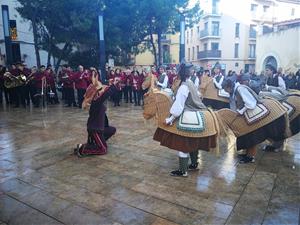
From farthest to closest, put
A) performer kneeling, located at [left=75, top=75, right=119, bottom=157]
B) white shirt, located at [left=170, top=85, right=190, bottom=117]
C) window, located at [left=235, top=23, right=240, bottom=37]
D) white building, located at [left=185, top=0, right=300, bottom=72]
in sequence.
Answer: window, located at [left=235, top=23, right=240, bottom=37] → white building, located at [left=185, top=0, right=300, bottom=72] → performer kneeling, located at [left=75, top=75, right=119, bottom=157] → white shirt, located at [left=170, top=85, right=190, bottom=117]

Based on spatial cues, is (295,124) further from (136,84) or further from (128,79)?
(128,79)

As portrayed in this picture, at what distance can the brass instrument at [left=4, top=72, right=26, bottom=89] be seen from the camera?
1198cm

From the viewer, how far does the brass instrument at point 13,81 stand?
472 inches

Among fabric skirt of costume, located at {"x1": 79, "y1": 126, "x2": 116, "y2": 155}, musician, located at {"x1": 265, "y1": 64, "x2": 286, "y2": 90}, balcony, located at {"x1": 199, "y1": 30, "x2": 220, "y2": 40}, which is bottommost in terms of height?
fabric skirt of costume, located at {"x1": 79, "y1": 126, "x2": 116, "y2": 155}

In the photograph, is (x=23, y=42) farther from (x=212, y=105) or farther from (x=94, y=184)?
(x=94, y=184)

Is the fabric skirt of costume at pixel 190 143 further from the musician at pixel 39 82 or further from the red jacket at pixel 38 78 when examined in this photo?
the red jacket at pixel 38 78

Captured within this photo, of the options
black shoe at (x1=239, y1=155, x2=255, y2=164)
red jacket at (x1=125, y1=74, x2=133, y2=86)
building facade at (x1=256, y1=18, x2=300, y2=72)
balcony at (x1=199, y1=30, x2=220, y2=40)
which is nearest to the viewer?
black shoe at (x1=239, y1=155, x2=255, y2=164)

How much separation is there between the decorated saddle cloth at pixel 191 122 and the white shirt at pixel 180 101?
112 mm

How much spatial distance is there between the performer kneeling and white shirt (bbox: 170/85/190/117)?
1688 mm

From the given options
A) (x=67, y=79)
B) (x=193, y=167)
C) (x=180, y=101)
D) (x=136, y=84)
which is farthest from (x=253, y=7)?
(x=180, y=101)

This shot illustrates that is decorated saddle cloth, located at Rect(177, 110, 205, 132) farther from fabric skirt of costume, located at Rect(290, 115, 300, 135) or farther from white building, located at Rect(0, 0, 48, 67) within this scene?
white building, located at Rect(0, 0, 48, 67)

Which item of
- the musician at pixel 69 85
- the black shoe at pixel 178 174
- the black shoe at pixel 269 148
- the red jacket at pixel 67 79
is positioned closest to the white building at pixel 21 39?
the red jacket at pixel 67 79

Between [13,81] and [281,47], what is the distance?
21.9 meters

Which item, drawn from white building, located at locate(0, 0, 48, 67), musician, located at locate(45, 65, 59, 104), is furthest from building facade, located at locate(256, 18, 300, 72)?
white building, located at locate(0, 0, 48, 67)
